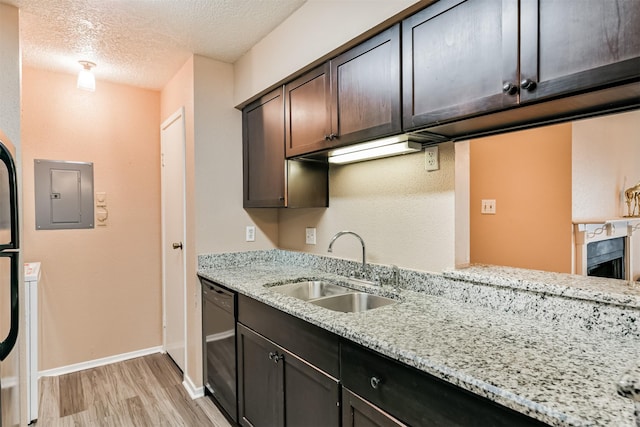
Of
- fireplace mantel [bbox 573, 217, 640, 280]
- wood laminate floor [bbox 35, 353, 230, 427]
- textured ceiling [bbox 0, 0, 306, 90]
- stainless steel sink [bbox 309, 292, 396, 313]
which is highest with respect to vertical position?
textured ceiling [bbox 0, 0, 306, 90]

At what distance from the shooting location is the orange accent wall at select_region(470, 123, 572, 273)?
2.62 m

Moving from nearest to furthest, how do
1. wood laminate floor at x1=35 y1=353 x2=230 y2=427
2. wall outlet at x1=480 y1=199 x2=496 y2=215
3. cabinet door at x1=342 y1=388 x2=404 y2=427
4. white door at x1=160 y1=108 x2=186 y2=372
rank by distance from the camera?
cabinet door at x1=342 y1=388 x2=404 y2=427 < wood laminate floor at x1=35 y1=353 x2=230 y2=427 < white door at x1=160 y1=108 x2=186 y2=372 < wall outlet at x1=480 y1=199 x2=496 y2=215

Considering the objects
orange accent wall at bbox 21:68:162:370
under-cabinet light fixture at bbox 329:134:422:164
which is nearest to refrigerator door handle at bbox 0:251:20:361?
under-cabinet light fixture at bbox 329:134:422:164

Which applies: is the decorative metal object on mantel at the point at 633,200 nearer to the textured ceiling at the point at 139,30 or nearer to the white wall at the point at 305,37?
the white wall at the point at 305,37

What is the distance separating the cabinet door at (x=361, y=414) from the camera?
1.09 meters

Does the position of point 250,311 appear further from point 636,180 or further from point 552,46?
point 636,180

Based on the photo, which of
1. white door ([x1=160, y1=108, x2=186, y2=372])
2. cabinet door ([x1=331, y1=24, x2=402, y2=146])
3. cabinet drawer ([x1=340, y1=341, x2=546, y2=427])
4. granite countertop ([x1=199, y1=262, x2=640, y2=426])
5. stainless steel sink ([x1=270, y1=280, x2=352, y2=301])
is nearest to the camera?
granite countertop ([x1=199, y1=262, x2=640, y2=426])

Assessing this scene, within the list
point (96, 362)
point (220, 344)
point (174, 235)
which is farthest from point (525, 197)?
point (96, 362)

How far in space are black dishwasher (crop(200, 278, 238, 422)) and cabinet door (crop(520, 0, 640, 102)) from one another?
5.95 ft

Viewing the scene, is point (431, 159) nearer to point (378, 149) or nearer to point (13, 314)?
point (378, 149)

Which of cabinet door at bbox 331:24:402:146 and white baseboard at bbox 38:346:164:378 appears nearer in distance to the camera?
cabinet door at bbox 331:24:402:146

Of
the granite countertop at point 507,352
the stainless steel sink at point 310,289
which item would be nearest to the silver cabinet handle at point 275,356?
the granite countertop at point 507,352

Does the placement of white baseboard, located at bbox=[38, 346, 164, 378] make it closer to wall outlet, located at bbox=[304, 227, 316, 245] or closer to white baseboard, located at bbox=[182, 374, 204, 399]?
white baseboard, located at bbox=[182, 374, 204, 399]

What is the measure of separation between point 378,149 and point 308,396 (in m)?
1.23
